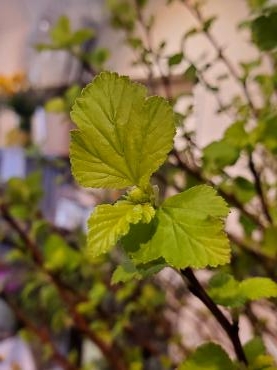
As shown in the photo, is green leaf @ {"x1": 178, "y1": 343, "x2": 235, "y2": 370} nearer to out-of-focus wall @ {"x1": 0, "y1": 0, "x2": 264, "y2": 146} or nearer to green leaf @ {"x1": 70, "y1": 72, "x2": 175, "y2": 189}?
green leaf @ {"x1": 70, "y1": 72, "x2": 175, "y2": 189}

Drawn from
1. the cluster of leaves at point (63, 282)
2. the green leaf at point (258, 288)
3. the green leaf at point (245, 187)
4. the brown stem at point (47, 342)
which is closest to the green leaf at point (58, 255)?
the cluster of leaves at point (63, 282)

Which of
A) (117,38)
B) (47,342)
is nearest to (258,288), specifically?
(47,342)

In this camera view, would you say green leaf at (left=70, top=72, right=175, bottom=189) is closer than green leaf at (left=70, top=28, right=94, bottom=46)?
Yes

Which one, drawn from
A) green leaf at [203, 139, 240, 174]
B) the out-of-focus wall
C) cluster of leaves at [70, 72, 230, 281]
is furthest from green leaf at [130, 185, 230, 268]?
the out-of-focus wall

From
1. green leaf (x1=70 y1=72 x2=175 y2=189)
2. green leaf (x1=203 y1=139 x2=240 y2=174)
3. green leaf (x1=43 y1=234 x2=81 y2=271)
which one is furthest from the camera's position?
green leaf (x1=43 y1=234 x2=81 y2=271)

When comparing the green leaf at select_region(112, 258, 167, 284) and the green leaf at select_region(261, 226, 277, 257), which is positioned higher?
the green leaf at select_region(112, 258, 167, 284)

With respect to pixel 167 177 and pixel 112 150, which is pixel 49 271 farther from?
pixel 112 150

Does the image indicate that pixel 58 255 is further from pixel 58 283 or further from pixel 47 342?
pixel 47 342

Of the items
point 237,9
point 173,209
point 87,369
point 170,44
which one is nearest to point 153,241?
point 173,209
